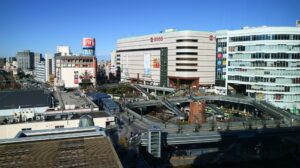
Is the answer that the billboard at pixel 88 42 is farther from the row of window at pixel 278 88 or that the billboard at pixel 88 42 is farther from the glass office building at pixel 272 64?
the row of window at pixel 278 88

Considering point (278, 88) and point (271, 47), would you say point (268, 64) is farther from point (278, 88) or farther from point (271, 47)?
point (278, 88)

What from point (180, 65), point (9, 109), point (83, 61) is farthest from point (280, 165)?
point (83, 61)

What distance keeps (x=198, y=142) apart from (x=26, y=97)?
117ft

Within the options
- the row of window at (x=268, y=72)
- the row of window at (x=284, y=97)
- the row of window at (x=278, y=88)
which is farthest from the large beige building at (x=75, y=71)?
the row of window at (x=284, y=97)

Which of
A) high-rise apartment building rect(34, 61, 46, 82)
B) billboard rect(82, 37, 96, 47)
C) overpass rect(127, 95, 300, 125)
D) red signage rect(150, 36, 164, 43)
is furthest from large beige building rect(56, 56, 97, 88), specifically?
high-rise apartment building rect(34, 61, 46, 82)

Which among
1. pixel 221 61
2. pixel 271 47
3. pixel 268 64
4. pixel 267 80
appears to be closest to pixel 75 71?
pixel 221 61

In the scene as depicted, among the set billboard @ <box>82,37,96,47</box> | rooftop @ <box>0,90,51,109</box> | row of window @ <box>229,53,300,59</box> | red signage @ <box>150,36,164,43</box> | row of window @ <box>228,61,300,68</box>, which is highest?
billboard @ <box>82,37,96,47</box>

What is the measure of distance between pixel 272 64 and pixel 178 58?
1166 inches

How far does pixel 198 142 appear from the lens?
40.3 metres

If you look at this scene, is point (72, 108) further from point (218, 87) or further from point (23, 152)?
point (218, 87)

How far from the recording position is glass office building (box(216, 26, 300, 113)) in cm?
6531

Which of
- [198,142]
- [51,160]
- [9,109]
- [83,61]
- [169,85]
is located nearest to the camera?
[51,160]

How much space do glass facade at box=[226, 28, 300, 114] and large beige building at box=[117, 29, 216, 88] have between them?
17127 mm

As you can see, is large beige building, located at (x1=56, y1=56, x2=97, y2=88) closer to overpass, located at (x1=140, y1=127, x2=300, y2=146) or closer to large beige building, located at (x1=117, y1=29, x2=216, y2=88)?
large beige building, located at (x1=117, y1=29, x2=216, y2=88)
